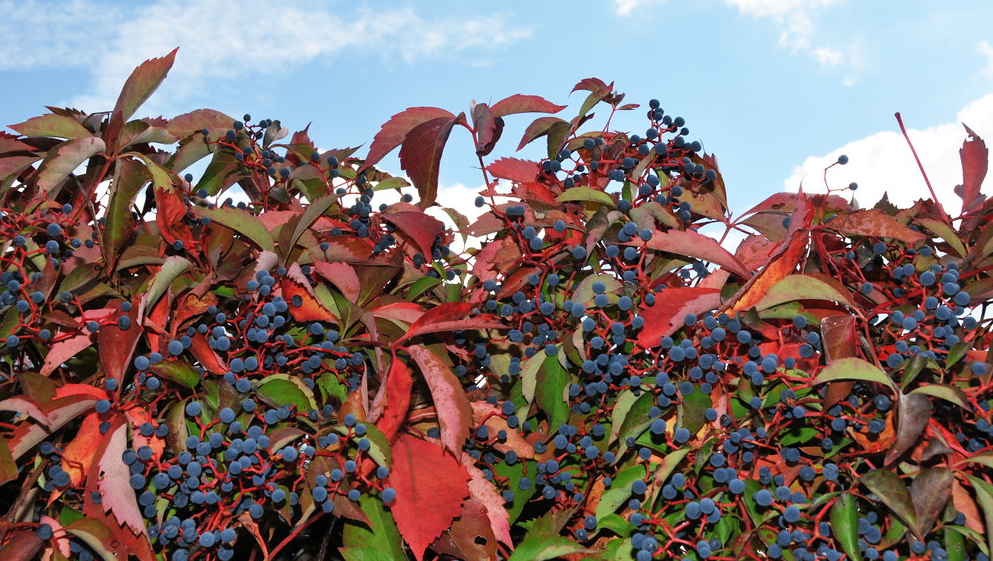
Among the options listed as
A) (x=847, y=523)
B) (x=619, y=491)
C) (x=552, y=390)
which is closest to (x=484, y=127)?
(x=552, y=390)

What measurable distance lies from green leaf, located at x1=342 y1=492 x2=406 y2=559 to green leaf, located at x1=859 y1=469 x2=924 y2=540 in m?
0.80

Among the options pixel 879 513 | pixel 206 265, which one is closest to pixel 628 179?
pixel 879 513

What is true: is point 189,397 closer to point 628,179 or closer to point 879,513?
point 628,179

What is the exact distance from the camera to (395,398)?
1422 mm

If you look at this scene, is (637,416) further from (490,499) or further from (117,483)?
(117,483)

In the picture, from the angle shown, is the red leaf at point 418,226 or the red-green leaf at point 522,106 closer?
the red leaf at point 418,226

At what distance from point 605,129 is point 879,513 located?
3.13ft

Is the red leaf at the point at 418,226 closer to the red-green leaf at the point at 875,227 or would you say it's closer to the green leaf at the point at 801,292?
the green leaf at the point at 801,292

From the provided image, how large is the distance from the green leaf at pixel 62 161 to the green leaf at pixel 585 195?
3.20ft

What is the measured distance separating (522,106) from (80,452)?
3.68 ft

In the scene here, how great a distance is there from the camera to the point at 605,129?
1.79 m

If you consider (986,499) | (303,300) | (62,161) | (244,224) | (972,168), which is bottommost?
(986,499)

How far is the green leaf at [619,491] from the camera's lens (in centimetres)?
143

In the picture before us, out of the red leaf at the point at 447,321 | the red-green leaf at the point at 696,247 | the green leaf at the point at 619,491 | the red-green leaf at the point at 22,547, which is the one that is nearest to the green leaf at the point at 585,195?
the red-green leaf at the point at 696,247
